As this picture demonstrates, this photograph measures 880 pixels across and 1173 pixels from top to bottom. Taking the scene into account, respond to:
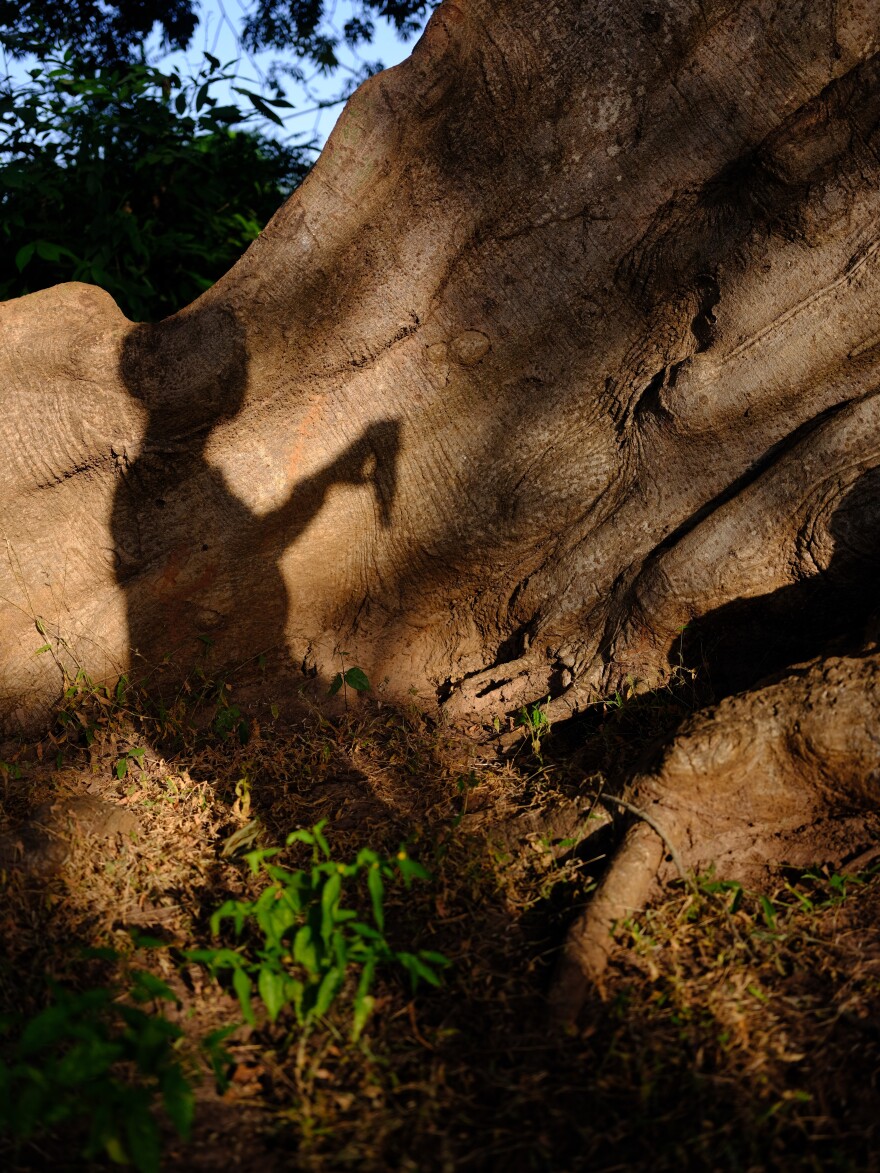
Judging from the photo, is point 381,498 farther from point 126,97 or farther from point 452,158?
point 126,97

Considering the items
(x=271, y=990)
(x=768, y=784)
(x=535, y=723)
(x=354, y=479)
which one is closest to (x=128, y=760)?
(x=354, y=479)

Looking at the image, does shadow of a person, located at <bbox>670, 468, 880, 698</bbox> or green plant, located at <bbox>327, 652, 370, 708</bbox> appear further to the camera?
green plant, located at <bbox>327, 652, 370, 708</bbox>

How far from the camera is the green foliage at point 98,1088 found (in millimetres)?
1974

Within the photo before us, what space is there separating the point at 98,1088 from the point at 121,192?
6.06 metres

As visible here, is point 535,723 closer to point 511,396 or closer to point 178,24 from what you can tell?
point 511,396

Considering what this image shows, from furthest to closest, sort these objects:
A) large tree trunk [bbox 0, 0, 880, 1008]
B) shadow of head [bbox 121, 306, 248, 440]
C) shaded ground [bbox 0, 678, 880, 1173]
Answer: shadow of head [bbox 121, 306, 248, 440] → large tree trunk [bbox 0, 0, 880, 1008] → shaded ground [bbox 0, 678, 880, 1173]

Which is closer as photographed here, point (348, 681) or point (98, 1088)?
point (98, 1088)

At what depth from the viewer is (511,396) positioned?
412 centimetres

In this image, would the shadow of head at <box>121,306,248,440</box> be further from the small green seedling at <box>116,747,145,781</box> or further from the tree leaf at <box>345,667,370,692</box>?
the small green seedling at <box>116,747,145,781</box>

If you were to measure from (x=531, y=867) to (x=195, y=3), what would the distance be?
8.13 metres

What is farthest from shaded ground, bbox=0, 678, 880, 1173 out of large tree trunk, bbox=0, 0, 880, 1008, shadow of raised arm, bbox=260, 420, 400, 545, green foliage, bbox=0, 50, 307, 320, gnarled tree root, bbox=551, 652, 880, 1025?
green foliage, bbox=0, 50, 307, 320

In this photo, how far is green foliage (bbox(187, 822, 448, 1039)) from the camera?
2383mm

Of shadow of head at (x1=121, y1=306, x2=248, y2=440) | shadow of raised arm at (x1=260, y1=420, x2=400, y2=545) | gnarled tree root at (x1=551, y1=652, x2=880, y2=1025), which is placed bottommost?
gnarled tree root at (x1=551, y1=652, x2=880, y2=1025)

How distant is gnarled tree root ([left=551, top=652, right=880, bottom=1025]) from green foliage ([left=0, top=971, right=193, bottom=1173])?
4.36 ft
